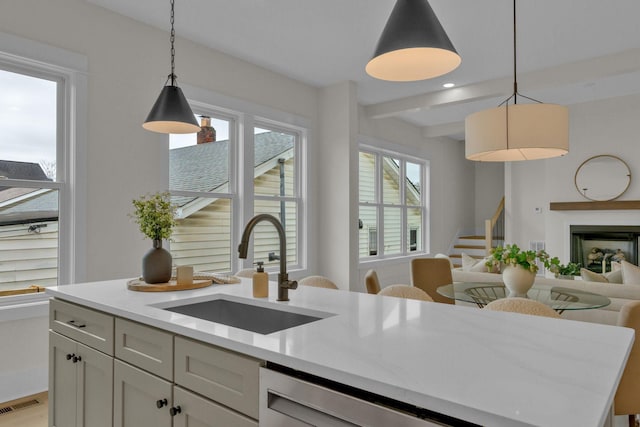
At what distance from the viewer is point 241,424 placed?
1159 mm

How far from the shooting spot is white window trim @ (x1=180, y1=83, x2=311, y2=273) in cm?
410

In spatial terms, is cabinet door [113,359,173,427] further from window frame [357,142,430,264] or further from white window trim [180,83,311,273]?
window frame [357,142,430,264]

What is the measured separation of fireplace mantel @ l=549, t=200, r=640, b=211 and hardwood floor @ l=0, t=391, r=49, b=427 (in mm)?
6665

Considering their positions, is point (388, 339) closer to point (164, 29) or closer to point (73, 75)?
point (73, 75)

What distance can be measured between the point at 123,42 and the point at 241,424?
3.37m

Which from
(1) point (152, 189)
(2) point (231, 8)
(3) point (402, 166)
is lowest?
(1) point (152, 189)

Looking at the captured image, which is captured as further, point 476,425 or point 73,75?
point 73,75

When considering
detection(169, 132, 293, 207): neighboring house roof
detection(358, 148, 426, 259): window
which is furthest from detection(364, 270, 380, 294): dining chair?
detection(358, 148, 426, 259): window

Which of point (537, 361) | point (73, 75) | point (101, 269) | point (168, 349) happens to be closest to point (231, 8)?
point (73, 75)

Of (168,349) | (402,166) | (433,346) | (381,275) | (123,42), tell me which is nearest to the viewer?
(433,346)

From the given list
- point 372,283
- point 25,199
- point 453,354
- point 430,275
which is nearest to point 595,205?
point 430,275

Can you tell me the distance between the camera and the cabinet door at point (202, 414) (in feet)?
3.85

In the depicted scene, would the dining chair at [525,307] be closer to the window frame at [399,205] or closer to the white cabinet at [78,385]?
the white cabinet at [78,385]

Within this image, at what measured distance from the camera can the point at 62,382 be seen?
2.00 m
